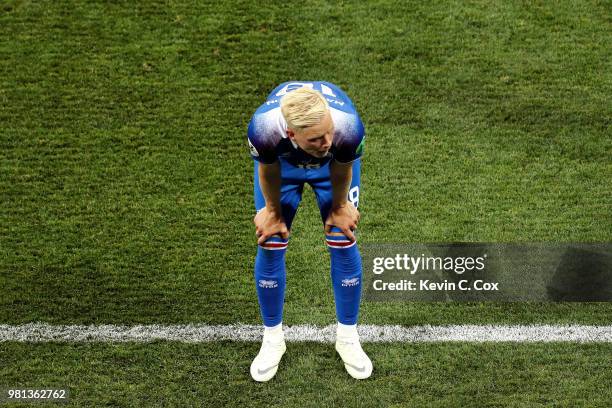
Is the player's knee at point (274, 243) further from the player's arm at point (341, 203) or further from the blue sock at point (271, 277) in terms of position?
the player's arm at point (341, 203)

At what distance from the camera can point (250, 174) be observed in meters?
5.24

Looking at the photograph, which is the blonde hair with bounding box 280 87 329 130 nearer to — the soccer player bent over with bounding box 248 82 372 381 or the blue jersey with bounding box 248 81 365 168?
the soccer player bent over with bounding box 248 82 372 381

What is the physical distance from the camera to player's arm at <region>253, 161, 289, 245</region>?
354cm

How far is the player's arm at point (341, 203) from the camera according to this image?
3535mm

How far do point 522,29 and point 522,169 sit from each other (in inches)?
49.9

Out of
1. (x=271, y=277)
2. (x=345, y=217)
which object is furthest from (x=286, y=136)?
(x=271, y=277)

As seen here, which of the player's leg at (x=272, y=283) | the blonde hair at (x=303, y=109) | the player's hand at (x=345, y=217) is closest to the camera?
the blonde hair at (x=303, y=109)

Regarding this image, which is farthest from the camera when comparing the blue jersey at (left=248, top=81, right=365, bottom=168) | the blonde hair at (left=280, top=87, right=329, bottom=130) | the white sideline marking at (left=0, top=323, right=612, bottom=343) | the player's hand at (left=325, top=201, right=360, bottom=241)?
the white sideline marking at (left=0, top=323, right=612, bottom=343)

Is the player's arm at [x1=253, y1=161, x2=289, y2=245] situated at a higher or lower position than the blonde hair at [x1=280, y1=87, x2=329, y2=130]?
lower

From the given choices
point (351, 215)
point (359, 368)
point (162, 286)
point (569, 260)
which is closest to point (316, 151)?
point (351, 215)

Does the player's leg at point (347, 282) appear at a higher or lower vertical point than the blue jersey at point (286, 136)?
lower

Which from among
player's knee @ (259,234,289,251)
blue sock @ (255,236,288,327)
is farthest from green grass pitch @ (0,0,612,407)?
player's knee @ (259,234,289,251)

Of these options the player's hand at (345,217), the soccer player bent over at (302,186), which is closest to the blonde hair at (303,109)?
the soccer player bent over at (302,186)

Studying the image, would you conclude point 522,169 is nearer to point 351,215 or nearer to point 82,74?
point 351,215
